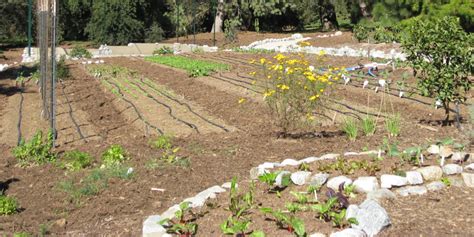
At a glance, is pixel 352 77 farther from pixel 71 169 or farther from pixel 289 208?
pixel 289 208

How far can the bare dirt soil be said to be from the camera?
5617 mm

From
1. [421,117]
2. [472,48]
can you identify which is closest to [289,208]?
[472,48]

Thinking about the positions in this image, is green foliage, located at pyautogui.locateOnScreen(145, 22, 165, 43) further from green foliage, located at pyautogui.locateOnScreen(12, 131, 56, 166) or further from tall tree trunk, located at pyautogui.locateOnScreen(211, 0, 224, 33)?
green foliage, located at pyautogui.locateOnScreen(12, 131, 56, 166)

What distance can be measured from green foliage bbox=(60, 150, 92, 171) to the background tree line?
15.8 metres

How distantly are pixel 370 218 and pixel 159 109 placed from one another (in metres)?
7.50

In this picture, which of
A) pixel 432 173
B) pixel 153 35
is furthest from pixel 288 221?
pixel 153 35

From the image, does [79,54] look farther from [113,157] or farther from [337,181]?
[337,181]

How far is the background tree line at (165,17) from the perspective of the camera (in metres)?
29.2

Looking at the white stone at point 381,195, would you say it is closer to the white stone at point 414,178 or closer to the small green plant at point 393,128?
the white stone at point 414,178

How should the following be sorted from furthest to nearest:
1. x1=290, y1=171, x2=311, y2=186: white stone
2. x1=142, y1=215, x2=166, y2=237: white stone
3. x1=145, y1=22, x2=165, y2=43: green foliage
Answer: x1=145, y1=22, x2=165, y2=43: green foliage → x1=290, y1=171, x2=311, y2=186: white stone → x1=142, y1=215, x2=166, y2=237: white stone

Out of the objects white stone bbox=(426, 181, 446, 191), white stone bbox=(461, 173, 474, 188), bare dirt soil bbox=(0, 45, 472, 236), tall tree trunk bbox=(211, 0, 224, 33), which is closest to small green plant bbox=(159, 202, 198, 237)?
bare dirt soil bbox=(0, 45, 472, 236)

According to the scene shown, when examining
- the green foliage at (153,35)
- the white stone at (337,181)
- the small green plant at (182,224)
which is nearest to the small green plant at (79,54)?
the green foliage at (153,35)

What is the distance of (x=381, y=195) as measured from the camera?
5020 mm

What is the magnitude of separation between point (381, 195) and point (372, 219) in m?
0.66
